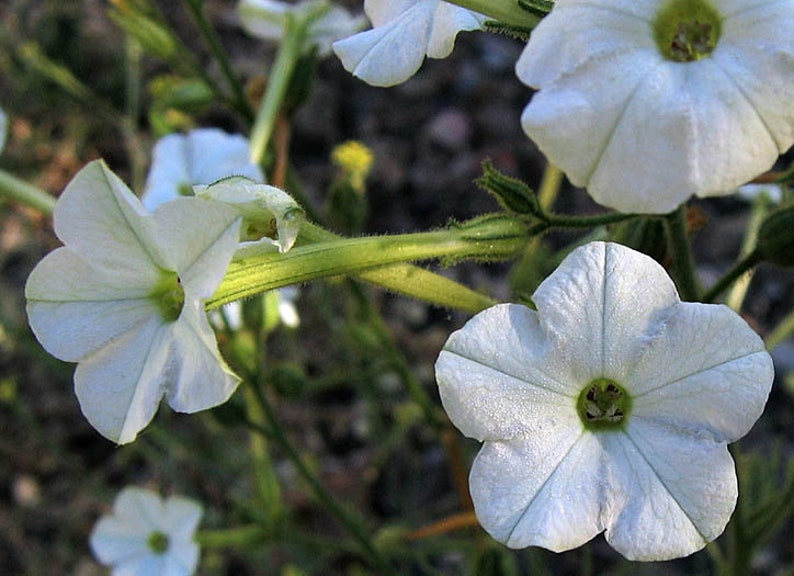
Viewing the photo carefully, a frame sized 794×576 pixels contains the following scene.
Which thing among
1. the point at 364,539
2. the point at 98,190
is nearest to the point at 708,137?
the point at 98,190

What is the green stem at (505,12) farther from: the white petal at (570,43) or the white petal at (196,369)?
the white petal at (196,369)

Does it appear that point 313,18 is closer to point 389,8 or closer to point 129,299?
point 389,8

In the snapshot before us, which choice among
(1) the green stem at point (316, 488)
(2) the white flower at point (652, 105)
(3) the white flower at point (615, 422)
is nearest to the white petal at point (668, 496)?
(3) the white flower at point (615, 422)

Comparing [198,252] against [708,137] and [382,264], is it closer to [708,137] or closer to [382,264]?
[382,264]

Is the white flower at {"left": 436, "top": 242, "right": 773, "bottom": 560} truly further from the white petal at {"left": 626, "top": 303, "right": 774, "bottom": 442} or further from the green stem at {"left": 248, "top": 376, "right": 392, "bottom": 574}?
the green stem at {"left": 248, "top": 376, "right": 392, "bottom": 574}

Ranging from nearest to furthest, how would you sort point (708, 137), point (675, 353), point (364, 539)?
point (708, 137) → point (675, 353) → point (364, 539)

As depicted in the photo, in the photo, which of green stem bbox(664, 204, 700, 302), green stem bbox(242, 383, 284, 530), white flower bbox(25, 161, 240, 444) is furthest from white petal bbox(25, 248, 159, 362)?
green stem bbox(242, 383, 284, 530)

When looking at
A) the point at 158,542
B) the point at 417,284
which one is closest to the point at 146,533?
the point at 158,542
